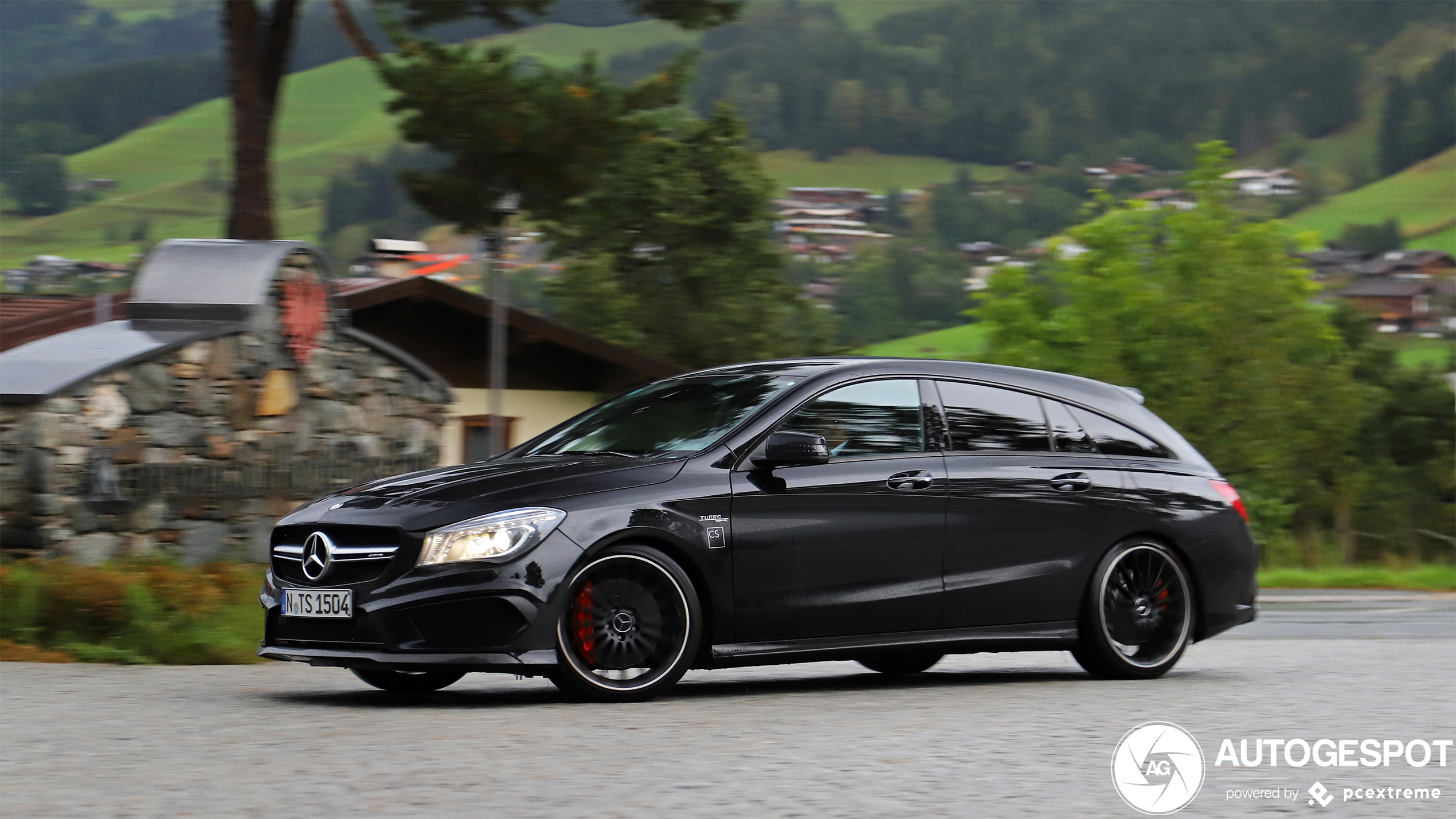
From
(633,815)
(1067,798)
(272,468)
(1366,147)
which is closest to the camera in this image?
(633,815)

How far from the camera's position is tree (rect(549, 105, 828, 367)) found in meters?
46.8

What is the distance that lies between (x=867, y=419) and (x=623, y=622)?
1.73m

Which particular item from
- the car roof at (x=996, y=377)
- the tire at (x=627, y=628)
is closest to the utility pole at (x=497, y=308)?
the car roof at (x=996, y=377)

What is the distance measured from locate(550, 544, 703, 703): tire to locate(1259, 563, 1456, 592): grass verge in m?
20.3

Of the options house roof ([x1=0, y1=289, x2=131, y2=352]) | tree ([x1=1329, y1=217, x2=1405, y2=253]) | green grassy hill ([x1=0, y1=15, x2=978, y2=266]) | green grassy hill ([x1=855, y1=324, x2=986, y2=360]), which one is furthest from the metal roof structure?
tree ([x1=1329, y1=217, x2=1405, y2=253])

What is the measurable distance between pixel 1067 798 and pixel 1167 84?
184m

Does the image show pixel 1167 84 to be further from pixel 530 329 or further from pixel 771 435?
pixel 771 435

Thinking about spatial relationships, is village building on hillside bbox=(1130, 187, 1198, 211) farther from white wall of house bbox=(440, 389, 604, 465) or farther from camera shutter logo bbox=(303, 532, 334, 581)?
camera shutter logo bbox=(303, 532, 334, 581)

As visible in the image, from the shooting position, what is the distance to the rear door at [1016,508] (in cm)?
903

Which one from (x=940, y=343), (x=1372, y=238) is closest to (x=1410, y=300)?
(x=1372, y=238)

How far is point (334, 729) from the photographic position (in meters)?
7.18

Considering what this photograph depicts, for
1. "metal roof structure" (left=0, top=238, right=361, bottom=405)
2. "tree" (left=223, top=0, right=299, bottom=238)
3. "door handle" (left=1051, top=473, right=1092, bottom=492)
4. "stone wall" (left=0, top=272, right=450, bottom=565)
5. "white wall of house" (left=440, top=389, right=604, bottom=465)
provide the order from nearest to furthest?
"door handle" (left=1051, top=473, right=1092, bottom=492) < "stone wall" (left=0, top=272, right=450, bottom=565) < "metal roof structure" (left=0, top=238, right=361, bottom=405) < "tree" (left=223, top=0, right=299, bottom=238) < "white wall of house" (left=440, top=389, right=604, bottom=465)

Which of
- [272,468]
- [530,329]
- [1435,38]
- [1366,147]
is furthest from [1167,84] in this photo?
[272,468]

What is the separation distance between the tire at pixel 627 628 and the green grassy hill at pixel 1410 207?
117m
